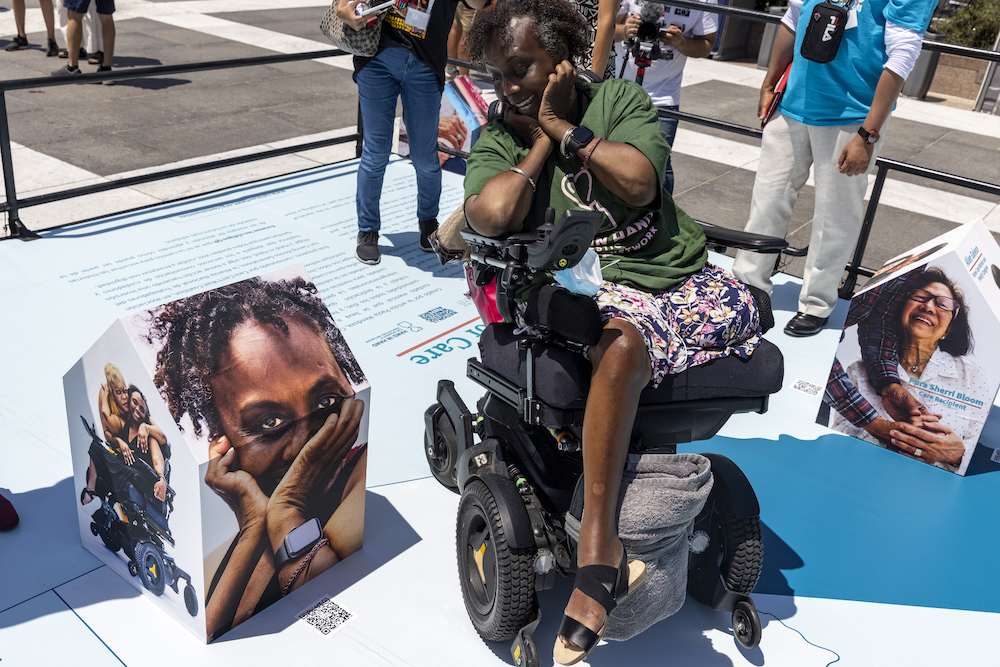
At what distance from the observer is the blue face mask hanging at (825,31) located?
10.5ft

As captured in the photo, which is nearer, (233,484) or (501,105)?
(233,484)

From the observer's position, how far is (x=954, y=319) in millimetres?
2822

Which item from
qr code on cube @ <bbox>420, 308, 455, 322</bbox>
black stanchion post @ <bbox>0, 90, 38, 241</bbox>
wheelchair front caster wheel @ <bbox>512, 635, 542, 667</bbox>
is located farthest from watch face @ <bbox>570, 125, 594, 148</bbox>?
black stanchion post @ <bbox>0, 90, 38, 241</bbox>

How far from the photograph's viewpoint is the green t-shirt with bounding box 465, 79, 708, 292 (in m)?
2.16

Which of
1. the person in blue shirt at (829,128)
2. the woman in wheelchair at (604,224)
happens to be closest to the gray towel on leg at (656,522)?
the woman in wheelchair at (604,224)

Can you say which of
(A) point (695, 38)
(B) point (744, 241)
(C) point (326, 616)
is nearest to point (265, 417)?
(C) point (326, 616)

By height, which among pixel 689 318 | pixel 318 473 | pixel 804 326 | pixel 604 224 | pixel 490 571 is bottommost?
pixel 804 326

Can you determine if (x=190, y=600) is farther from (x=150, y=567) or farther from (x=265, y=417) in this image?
(x=265, y=417)

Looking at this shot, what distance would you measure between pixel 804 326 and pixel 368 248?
209 cm

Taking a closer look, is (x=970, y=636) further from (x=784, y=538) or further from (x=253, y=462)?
(x=253, y=462)

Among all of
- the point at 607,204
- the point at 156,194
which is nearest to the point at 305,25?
the point at 156,194

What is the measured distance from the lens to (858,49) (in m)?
3.26

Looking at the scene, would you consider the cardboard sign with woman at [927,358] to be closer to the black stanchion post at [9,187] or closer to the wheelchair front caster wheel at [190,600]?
the wheelchair front caster wheel at [190,600]

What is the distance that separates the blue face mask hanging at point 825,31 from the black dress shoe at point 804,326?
113 cm
